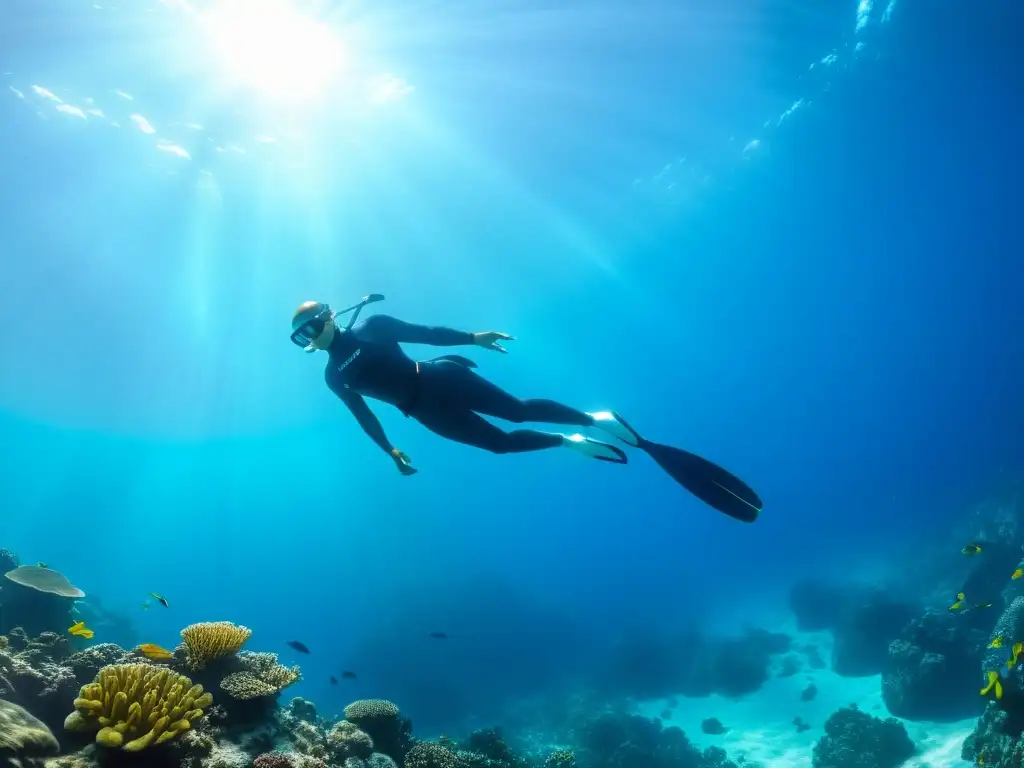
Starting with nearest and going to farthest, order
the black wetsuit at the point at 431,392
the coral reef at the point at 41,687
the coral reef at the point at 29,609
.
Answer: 1. the coral reef at the point at 41,687
2. the black wetsuit at the point at 431,392
3. the coral reef at the point at 29,609

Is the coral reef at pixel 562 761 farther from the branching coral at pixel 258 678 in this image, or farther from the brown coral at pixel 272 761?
the brown coral at pixel 272 761

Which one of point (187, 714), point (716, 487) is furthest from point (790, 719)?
point (187, 714)

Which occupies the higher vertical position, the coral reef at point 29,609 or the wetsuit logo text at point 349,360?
the wetsuit logo text at point 349,360

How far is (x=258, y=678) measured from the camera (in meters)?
5.77

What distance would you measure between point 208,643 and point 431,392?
3.91m

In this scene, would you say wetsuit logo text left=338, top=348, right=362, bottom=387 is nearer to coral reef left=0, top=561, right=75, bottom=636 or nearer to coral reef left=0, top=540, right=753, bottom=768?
coral reef left=0, top=540, right=753, bottom=768

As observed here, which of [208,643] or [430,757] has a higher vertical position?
[208,643]

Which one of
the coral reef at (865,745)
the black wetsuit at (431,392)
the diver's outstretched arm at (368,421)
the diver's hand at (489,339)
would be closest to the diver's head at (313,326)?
the black wetsuit at (431,392)

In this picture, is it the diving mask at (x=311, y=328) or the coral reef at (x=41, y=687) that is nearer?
the coral reef at (x=41, y=687)

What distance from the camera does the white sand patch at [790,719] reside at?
42.5ft

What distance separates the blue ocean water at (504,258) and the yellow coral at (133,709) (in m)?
24.3

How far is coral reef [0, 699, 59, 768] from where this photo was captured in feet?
11.5

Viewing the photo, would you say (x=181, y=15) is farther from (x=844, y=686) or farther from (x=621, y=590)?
(x=621, y=590)

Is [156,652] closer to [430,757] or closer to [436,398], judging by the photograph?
[430,757]
